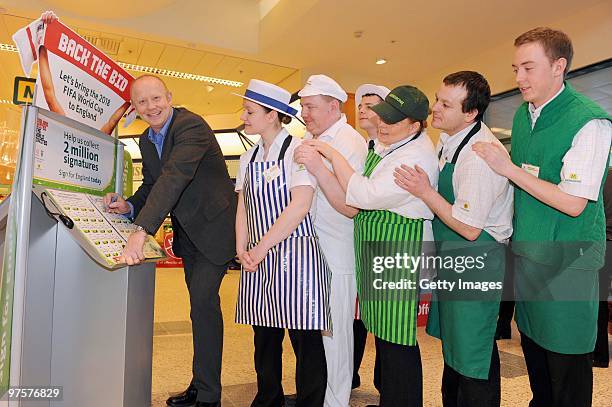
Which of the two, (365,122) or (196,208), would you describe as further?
(365,122)

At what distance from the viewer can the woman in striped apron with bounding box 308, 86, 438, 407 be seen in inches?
67.8

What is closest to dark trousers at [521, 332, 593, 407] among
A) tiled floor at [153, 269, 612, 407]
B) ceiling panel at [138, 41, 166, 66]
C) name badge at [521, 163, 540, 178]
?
name badge at [521, 163, 540, 178]

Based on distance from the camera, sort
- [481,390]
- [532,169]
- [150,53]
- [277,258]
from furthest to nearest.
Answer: [150,53] → [277,258] → [481,390] → [532,169]

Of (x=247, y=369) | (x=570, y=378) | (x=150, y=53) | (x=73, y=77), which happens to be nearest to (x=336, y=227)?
(x=570, y=378)

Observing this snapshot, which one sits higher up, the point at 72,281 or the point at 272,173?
the point at 272,173

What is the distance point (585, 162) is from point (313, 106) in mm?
1134

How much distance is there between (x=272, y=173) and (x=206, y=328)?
797 mm

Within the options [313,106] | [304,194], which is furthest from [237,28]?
[304,194]

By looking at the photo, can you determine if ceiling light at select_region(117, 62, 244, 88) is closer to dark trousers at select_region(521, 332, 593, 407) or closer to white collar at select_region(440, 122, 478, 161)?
white collar at select_region(440, 122, 478, 161)

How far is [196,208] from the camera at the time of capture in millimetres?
2141

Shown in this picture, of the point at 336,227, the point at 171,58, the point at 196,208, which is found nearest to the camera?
the point at 336,227

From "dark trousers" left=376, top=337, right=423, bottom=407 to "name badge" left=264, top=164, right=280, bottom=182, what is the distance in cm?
76

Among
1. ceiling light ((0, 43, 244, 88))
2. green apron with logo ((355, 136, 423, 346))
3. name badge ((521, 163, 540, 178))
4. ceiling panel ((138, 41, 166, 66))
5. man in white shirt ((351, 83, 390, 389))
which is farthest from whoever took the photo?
ceiling light ((0, 43, 244, 88))

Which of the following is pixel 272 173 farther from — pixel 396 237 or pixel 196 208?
pixel 396 237
